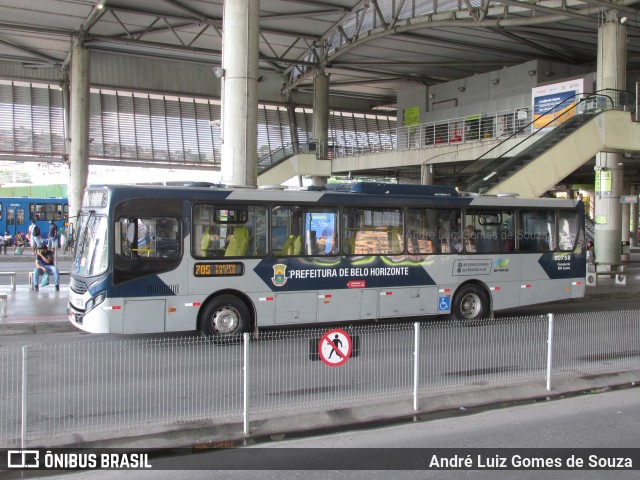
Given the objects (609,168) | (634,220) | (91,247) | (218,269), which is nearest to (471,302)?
(218,269)

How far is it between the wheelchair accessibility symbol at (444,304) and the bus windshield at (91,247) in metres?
7.78

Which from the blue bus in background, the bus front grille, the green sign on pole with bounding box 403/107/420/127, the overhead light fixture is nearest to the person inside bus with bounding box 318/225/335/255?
the bus front grille

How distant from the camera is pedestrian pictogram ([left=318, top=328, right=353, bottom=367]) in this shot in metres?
7.75

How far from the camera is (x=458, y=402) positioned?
827cm

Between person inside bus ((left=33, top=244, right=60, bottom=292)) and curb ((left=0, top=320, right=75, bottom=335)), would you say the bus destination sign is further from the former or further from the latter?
person inside bus ((left=33, top=244, right=60, bottom=292))

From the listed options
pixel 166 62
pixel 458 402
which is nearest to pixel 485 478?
pixel 458 402

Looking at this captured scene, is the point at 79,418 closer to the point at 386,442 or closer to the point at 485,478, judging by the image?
the point at 386,442

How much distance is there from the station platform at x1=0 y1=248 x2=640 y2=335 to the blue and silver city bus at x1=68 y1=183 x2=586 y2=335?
6.37 ft

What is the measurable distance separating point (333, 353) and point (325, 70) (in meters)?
38.2

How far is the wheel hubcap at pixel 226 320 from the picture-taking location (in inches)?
488

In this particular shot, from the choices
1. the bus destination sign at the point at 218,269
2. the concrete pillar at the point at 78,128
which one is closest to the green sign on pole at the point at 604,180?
the bus destination sign at the point at 218,269

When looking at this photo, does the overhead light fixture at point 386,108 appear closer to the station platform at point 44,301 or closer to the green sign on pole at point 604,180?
the station platform at point 44,301

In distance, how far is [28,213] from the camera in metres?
44.6

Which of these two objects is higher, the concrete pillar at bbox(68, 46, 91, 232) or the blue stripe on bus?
the concrete pillar at bbox(68, 46, 91, 232)
